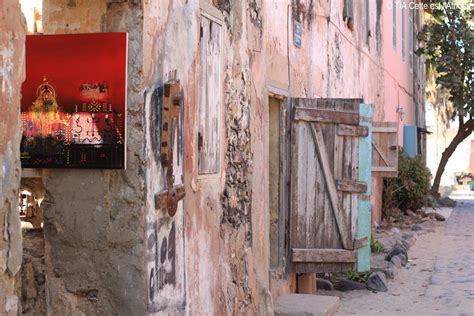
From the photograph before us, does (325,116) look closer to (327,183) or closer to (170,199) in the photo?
(327,183)

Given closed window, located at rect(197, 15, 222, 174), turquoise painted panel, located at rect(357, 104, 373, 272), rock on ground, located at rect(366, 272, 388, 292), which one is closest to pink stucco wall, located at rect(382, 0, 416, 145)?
rock on ground, located at rect(366, 272, 388, 292)

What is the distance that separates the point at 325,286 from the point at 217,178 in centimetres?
474

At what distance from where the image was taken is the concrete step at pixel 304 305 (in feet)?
24.3

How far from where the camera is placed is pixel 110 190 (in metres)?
4.42

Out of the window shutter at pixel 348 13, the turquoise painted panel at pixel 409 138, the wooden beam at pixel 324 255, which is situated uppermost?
the window shutter at pixel 348 13

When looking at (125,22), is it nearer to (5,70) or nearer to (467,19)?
(5,70)

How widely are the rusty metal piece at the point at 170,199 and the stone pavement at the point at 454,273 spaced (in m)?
4.77

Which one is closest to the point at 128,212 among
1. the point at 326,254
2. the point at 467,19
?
the point at 326,254

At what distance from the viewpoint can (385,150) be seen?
580 inches

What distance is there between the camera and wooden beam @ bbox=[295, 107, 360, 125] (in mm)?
8523

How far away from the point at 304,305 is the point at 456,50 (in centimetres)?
1740

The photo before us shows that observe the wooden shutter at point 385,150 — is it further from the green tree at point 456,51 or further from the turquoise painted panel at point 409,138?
the green tree at point 456,51

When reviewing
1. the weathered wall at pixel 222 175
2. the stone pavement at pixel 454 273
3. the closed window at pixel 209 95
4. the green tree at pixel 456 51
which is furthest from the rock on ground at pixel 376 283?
the green tree at pixel 456 51

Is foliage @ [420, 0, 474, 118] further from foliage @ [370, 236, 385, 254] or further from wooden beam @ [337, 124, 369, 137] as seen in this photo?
wooden beam @ [337, 124, 369, 137]
